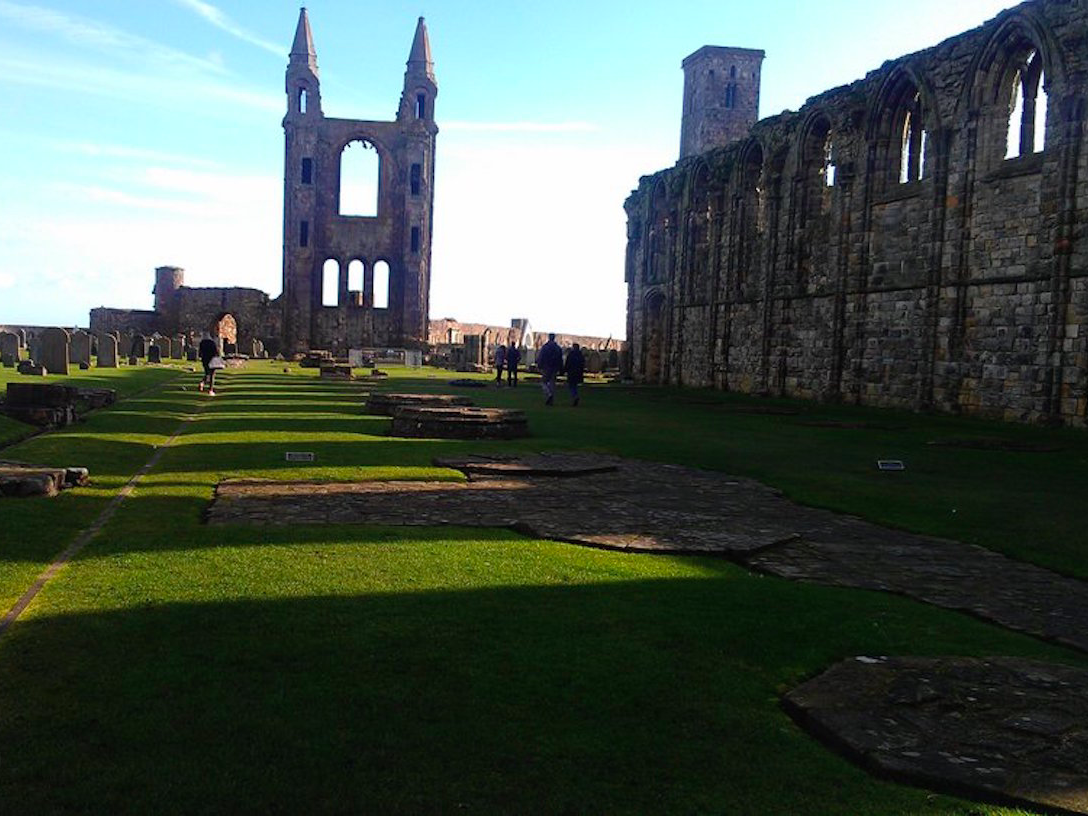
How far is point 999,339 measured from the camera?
58.0 ft

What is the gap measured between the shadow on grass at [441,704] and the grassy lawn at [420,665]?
0.01m

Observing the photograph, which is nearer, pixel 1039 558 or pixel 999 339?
pixel 1039 558

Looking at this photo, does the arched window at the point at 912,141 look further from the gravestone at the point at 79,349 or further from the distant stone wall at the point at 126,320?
the distant stone wall at the point at 126,320

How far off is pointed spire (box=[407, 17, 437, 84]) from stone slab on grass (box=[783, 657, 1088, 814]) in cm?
5594

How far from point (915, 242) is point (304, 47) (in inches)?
1731

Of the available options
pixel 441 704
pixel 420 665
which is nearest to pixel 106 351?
pixel 420 665

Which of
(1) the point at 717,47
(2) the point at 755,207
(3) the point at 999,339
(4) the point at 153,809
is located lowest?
(4) the point at 153,809

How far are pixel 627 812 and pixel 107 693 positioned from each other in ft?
5.97

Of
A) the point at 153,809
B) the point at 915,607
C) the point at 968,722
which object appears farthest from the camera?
the point at 915,607

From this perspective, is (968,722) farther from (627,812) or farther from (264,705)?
(264,705)

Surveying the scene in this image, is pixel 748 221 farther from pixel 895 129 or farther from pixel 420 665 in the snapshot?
pixel 420 665

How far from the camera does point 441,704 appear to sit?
3178mm

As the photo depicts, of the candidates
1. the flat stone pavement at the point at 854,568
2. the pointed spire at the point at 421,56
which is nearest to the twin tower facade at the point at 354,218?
the pointed spire at the point at 421,56

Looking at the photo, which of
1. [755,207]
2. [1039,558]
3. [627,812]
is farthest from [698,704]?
[755,207]
